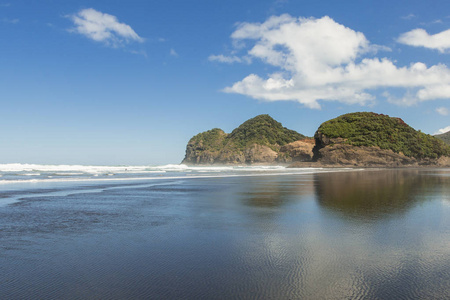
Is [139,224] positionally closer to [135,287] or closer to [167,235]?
[167,235]

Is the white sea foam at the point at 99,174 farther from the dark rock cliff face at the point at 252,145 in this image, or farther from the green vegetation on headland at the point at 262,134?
the green vegetation on headland at the point at 262,134

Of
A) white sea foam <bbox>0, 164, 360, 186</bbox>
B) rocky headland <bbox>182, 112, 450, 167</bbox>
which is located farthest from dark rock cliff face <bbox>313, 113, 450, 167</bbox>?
white sea foam <bbox>0, 164, 360, 186</bbox>

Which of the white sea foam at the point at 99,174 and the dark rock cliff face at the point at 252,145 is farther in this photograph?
the dark rock cliff face at the point at 252,145

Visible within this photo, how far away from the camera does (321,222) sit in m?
8.41

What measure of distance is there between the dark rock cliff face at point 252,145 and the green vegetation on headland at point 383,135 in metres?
28.8

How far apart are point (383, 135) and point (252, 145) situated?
64171mm

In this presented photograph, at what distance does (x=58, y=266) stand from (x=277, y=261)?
12.0ft

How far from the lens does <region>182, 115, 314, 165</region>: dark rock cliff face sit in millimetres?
131250

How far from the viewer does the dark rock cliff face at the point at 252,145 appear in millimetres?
131250

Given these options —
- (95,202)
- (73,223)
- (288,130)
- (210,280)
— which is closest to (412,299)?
(210,280)

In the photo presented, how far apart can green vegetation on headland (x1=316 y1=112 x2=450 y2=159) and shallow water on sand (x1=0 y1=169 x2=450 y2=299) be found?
3331 inches

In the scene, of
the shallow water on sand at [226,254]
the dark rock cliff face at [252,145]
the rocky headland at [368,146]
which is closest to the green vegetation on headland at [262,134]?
the dark rock cliff face at [252,145]

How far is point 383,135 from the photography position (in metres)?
89.6

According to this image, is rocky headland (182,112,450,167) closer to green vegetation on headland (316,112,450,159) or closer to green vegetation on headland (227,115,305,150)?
green vegetation on headland (316,112,450,159)
